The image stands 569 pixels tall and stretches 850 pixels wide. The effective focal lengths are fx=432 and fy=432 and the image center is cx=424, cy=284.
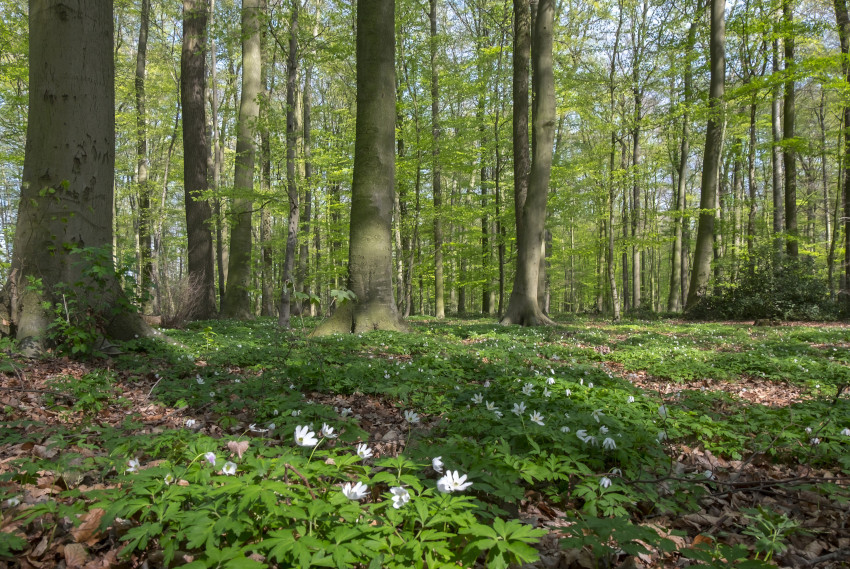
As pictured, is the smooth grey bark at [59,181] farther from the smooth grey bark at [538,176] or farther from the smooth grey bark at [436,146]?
the smooth grey bark at [436,146]

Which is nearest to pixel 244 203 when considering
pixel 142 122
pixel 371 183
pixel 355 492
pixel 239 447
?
pixel 371 183

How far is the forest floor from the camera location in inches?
60.8

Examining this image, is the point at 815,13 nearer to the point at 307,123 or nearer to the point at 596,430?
the point at 307,123

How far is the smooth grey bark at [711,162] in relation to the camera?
15305 mm

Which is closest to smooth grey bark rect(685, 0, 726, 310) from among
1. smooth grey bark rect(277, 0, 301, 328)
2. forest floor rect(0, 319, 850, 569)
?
forest floor rect(0, 319, 850, 569)

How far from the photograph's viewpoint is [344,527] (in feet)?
4.67

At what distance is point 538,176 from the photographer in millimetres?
11422

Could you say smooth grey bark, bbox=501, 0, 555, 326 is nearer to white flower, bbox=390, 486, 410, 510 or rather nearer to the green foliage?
the green foliage

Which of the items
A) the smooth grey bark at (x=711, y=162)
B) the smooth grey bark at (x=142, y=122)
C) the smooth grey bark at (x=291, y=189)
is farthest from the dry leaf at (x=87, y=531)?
the smooth grey bark at (x=711, y=162)

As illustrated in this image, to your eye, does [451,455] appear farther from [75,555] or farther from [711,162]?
[711,162]

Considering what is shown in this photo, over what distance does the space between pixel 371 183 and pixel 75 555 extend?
7.61 metres

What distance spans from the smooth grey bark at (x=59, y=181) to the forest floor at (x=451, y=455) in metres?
0.70

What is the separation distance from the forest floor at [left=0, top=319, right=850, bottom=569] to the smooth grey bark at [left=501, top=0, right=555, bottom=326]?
596cm

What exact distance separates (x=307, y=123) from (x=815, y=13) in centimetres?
2155
